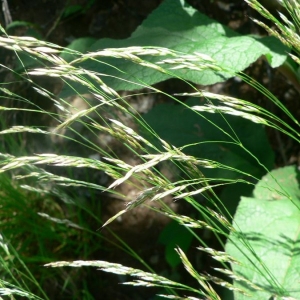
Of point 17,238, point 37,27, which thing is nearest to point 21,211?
point 17,238

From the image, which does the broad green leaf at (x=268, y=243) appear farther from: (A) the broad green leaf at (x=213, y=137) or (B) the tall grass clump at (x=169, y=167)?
(A) the broad green leaf at (x=213, y=137)

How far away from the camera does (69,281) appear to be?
2.21 meters

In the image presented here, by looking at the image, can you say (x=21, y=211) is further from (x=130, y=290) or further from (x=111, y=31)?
(x=111, y=31)

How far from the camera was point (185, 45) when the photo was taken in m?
1.68

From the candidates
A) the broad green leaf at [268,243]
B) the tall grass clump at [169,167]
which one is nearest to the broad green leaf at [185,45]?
the tall grass clump at [169,167]

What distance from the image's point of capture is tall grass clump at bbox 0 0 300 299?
1.03m

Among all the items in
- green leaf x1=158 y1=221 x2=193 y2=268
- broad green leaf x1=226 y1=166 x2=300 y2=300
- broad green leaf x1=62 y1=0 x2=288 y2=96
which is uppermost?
broad green leaf x1=62 y1=0 x2=288 y2=96

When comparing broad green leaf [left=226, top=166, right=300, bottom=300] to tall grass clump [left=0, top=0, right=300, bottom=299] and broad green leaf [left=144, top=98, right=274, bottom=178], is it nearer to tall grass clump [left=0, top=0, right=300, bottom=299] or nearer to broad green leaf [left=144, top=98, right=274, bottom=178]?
tall grass clump [left=0, top=0, right=300, bottom=299]

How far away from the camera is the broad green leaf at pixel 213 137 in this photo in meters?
2.02

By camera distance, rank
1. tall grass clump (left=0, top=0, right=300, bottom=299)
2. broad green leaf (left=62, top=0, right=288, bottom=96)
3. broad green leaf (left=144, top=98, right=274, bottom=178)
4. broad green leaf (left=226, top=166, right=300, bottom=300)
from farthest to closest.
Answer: broad green leaf (left=144, top=98, right=274, bottom=178), broad green leaf (left=62, top=0, right=288, bottom=96), broad green leaf (left=226, top=166, right=300, bottom=300), tall grass clump (left=0, top=0, right=300, bottom=299)

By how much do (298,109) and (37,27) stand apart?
1271mm

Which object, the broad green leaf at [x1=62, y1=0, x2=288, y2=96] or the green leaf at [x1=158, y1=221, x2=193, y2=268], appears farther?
the green leaf at [x1=158, y1=221, x2=193, y2=268]

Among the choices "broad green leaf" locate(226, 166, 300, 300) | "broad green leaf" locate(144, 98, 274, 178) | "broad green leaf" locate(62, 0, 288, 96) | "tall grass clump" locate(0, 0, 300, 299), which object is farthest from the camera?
"broad green leaf" locate(144, 98, 274, 178)

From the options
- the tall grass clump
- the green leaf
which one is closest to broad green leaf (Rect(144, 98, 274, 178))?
the tall grass clump
